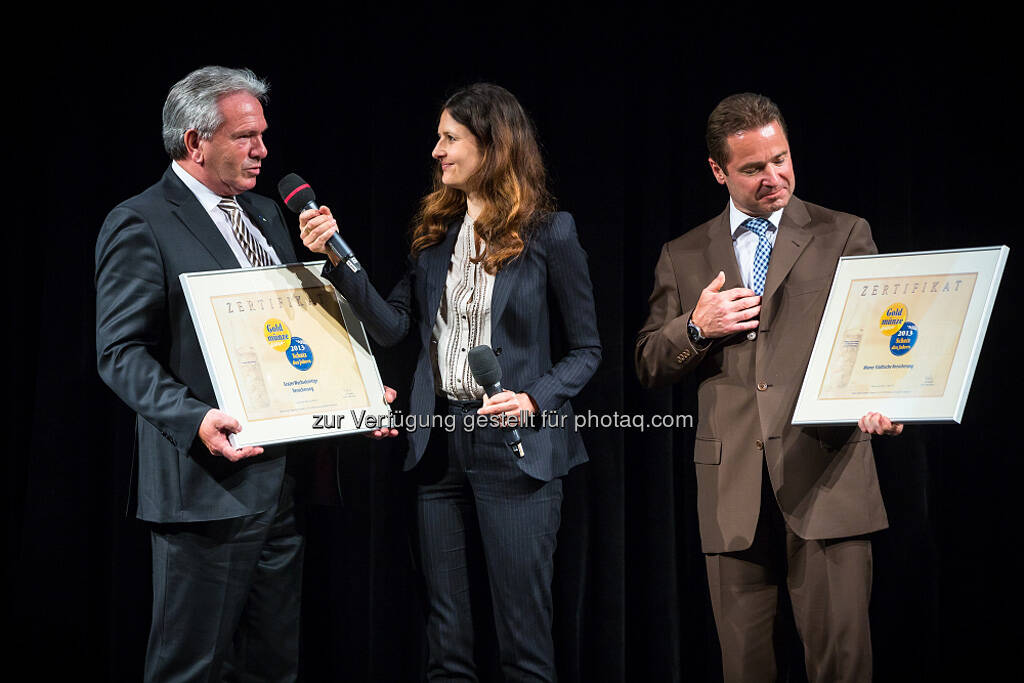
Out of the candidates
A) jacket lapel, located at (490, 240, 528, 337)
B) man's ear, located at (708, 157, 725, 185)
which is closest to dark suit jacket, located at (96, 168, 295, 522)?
jacket lapel, located at (490, 240, 528, 337)

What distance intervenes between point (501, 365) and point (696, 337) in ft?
1.63

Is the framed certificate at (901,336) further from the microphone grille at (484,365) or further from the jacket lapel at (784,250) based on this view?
the microphone grille at (484,365)

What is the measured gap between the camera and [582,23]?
3.08 meters

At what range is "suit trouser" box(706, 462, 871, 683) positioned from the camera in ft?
7.03

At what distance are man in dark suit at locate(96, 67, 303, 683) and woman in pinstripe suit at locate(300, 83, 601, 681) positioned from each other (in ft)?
1.17

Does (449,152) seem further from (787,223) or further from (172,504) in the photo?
(172,504)

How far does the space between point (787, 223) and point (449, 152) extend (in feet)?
2.91

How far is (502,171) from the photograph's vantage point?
7.92 feet

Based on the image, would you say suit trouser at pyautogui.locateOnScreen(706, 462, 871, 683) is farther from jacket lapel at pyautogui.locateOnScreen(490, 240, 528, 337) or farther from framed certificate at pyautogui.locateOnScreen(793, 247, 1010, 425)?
jacket lapel at pyautogui.locateOnScreen(490, 240, 528, 337)

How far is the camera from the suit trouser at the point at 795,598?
2143mm

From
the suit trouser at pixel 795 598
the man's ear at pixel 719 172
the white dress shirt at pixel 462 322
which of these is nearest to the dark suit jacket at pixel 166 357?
the white dress shirt at pixel 462 322

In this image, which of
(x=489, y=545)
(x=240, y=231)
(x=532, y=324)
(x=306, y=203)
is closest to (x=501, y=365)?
(x=532, y=324)

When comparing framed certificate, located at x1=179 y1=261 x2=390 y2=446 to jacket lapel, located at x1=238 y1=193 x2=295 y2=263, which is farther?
jacket lapel, located at x1=238 y1=193 x2=295 y2=263

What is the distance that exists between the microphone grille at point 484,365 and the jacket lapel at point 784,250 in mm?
670
